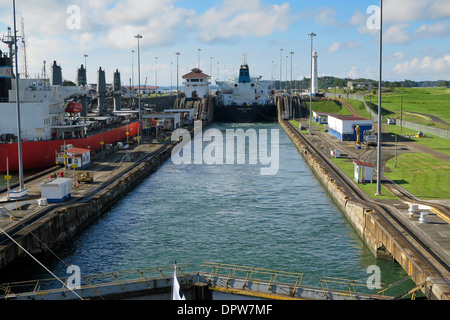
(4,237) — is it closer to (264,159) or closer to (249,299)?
(249,299)

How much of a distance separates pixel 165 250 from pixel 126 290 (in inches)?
371

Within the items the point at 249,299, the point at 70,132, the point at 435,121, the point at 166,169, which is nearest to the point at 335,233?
the point at 249,299

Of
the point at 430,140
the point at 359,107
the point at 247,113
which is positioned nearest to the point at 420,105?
the point at 359,107

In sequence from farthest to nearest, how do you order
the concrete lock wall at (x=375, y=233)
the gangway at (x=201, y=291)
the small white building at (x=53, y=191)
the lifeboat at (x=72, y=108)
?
the lifeboat at (x=72, y=108) < the small white building at (x=53, y=191) < the concrete lock wall at (x=375, y=233) < the gangway at (x=201, y=291)

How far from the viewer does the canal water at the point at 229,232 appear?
1120 inches

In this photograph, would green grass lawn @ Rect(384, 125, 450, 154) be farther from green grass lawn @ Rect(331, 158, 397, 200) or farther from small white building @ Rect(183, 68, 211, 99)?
small white building @ Rect(183, 68, 211, 99)

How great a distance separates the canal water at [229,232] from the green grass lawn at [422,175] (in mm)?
6110

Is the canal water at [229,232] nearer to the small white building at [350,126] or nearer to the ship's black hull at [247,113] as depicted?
the small white building at [350,126]

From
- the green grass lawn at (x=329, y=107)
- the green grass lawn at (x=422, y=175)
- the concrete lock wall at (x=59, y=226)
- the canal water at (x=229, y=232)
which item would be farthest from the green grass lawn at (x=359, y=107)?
the concrete lock wall at (x=59, y=226)

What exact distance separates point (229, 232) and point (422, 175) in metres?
19.9

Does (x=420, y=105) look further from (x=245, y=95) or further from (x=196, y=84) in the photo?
(x=196, y=84)

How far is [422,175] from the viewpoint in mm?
44438
